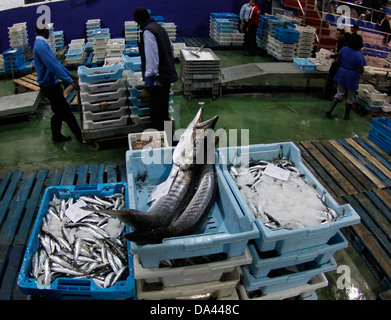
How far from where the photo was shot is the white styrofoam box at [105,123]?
18.3ft

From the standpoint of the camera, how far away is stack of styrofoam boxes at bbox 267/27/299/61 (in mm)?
10023

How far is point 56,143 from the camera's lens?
6.07m

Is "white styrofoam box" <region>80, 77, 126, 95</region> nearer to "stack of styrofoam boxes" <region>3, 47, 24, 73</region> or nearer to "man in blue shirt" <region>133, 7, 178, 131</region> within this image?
"man in blue shirt" <region>133, 7, 178, 131</region>

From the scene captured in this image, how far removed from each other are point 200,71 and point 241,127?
6.50ft

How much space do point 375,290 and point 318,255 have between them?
1.33 metres

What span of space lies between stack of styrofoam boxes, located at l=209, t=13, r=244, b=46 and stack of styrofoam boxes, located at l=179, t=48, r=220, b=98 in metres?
4.07

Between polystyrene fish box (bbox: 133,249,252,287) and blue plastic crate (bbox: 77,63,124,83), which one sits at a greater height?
blue plastic crate (bbox: 77,63,124,83)

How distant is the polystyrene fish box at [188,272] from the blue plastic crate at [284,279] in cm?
21

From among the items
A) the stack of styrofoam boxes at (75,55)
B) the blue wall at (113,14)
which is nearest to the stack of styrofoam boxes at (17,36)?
the blue wall at (113,14)

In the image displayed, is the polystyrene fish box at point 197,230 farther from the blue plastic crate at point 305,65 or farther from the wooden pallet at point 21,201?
the blue plastic crate at point 305,65

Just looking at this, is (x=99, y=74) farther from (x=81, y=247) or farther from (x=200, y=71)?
(x=81, y=247)

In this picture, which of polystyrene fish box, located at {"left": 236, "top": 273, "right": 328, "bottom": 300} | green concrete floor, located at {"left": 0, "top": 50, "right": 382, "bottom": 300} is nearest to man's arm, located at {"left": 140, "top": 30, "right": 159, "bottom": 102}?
green concrete floor, located at {"left": 0, "top": 50, "right": 382, "bottom": 300}

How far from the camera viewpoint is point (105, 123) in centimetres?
566

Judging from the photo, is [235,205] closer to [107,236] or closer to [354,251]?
[107,236]
